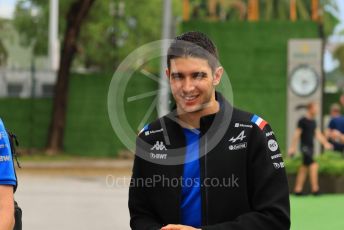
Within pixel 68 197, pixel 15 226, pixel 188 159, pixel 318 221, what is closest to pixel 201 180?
pixel 188 159

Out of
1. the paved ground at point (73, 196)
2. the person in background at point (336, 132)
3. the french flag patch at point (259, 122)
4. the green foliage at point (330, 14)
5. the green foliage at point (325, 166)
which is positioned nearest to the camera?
the french flag patch at point (259, 122)

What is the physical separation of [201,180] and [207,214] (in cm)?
14

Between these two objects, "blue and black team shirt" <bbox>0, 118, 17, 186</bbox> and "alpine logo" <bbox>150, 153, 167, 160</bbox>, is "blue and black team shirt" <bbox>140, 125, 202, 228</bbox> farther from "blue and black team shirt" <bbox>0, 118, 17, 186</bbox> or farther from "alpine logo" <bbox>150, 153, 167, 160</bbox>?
"blue and black team shirt" <bbox>0, 118, 17, 186</bbox>

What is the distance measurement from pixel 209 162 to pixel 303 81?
2239 centimetres

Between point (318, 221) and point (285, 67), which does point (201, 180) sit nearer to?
point (318, 221)

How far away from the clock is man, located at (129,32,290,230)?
21826 mm

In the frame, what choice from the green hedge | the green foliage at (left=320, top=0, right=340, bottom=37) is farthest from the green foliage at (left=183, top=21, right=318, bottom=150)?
the green foliage at (left=320, top=0, right=340, bottom=37)

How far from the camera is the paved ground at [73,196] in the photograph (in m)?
12.3

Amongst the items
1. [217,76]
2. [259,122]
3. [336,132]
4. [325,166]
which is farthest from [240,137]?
[336,132]

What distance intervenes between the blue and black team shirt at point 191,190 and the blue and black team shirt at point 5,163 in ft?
2.20

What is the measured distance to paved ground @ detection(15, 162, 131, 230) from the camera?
12320mm

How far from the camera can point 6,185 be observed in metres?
3.38

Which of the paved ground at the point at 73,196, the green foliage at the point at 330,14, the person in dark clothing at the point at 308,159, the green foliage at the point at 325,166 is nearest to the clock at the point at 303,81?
the paved ground at the point at 73,196

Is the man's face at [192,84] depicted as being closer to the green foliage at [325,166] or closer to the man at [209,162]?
the man at [209,162]
